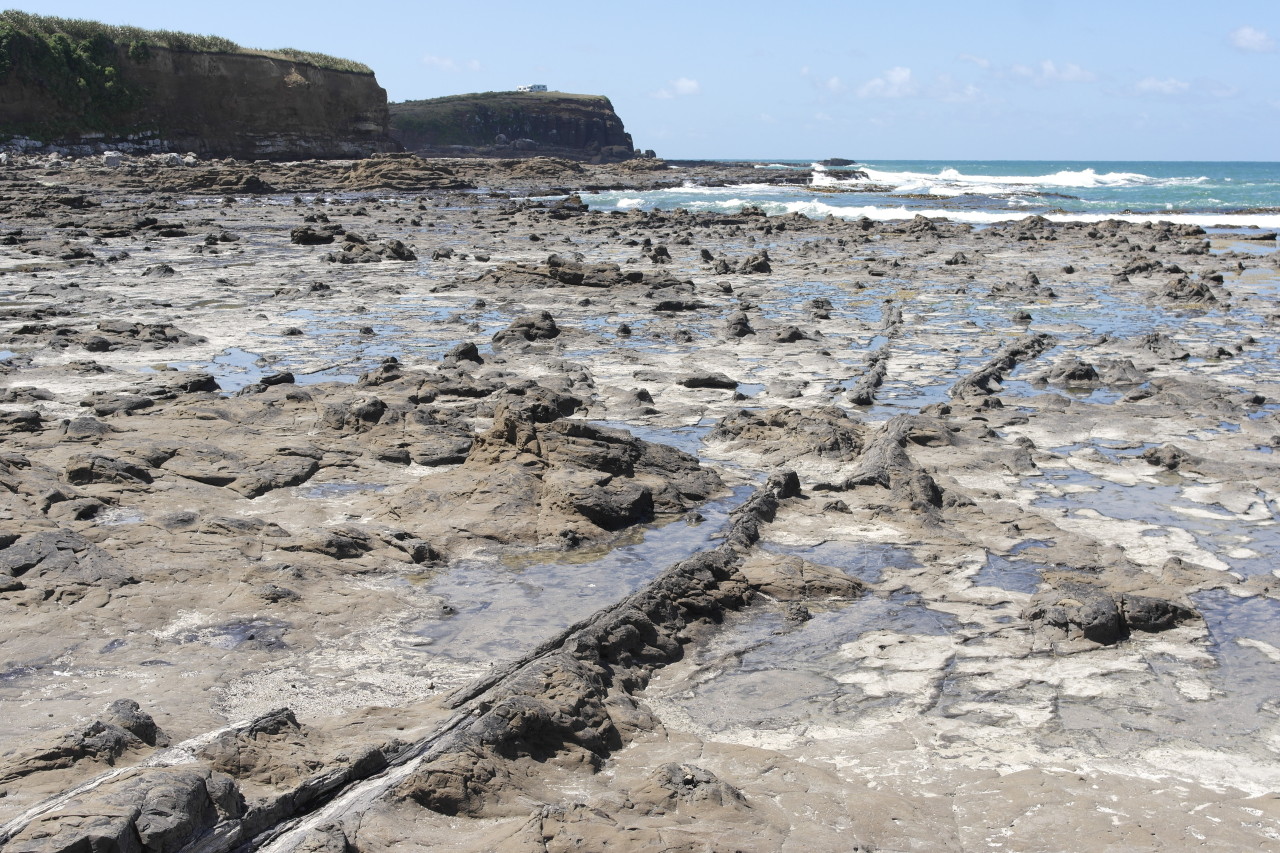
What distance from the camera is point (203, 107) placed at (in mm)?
59500

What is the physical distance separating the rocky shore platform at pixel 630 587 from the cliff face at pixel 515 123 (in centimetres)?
8946

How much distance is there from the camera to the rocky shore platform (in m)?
3.74

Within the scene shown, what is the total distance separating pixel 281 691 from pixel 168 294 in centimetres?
1384

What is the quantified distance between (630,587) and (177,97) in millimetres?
61302

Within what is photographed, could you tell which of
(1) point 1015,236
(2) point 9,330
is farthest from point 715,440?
(1) point 1015,236

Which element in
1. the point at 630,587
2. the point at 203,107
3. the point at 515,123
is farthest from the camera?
the point at 515,123

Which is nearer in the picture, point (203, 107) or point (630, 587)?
point (630, 587)

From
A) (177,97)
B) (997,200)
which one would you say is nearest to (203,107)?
(177,97)

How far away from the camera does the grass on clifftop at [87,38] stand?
52375mm

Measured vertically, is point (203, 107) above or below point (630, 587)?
above

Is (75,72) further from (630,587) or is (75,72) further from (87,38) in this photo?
(630,587)

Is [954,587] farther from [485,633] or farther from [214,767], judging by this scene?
[214,767]

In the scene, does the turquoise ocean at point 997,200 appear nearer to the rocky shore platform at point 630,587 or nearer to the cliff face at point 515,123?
the cliff face at point 515,123

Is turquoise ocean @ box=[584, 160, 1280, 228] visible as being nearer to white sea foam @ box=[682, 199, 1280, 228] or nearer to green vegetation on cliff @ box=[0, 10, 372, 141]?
white sea foam @ box=[682, 199, 1280, 228]
